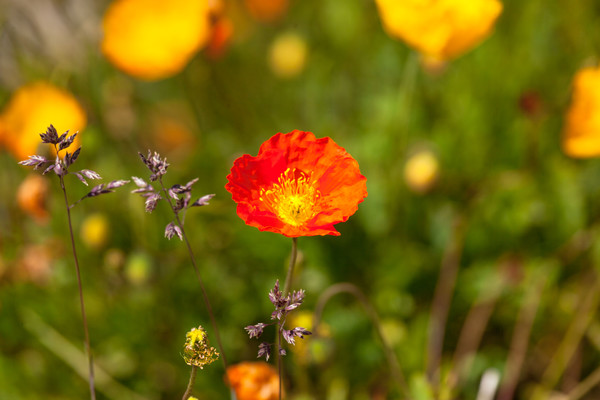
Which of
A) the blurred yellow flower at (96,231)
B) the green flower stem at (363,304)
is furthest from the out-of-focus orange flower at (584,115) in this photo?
the blurred yellow flower at (96,231)

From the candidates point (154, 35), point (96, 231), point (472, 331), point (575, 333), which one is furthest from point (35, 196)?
point (575, 333)

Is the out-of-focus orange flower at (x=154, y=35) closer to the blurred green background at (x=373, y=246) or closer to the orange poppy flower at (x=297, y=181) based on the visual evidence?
the blurred green background at (x=373, y=246)

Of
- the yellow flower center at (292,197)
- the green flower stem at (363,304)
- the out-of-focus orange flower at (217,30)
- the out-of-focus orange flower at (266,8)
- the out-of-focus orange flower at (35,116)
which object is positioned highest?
the out-of-focus orange flower at (266,8)

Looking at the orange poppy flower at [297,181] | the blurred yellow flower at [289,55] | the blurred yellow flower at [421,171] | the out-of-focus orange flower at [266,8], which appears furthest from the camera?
the out-of-focus orange flower at [266,8]

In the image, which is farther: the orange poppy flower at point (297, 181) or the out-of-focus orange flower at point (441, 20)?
the out-of-focus orange flower at point (441, 20)

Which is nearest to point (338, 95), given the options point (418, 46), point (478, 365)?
point (418, 46)

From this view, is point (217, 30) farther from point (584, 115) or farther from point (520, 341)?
point (520, 341)

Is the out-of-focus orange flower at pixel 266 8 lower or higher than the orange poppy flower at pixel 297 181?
higher
